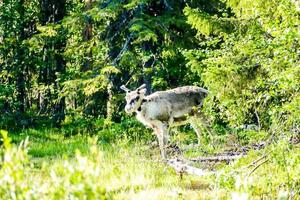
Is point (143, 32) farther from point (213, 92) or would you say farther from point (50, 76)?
point (50, 76)

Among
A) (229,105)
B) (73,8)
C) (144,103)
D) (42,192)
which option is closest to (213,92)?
(229,105)

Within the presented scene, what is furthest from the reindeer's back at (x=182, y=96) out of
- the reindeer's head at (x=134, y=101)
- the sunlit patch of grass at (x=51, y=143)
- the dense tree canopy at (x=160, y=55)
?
the sunlit patch of grass at (x=51, y=143)

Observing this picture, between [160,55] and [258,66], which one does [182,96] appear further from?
[258,66]

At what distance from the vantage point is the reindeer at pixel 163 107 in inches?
457

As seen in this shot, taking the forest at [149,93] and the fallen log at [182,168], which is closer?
the forest at [149,93]

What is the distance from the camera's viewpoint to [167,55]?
1445 centimetres

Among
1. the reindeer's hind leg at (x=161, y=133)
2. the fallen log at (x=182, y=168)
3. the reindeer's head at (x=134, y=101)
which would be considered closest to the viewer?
the fallen log at (x=182, y=168)

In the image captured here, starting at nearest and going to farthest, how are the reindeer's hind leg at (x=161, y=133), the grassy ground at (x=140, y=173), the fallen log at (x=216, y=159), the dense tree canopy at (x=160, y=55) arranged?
the grassy ground at (x=140, y=173) < the dense tree canopy at (x=160, y=55) < the fallen log at (x=216, y=159) < the reindeer's hind leg at (x=161, y=133)

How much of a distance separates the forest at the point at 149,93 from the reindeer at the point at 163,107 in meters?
0.40

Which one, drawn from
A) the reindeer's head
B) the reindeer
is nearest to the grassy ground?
the reindeer

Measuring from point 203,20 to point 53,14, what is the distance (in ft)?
35.8

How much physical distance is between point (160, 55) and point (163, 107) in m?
3.02

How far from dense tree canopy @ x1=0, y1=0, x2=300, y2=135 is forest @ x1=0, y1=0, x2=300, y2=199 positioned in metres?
0.03

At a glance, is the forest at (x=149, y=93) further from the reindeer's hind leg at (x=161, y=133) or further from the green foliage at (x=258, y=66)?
the reindeer's hind leg at (x=161, y=133)
